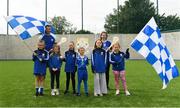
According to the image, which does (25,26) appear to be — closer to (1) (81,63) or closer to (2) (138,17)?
(1) (81,63)

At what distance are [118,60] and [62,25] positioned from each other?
143ft

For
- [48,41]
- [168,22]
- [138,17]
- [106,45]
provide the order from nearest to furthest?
[48,41] → [106,45] → [138,17] → [168,22]

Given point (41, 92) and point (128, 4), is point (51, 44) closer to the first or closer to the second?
point (41, 92)

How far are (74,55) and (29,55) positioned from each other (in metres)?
29.6

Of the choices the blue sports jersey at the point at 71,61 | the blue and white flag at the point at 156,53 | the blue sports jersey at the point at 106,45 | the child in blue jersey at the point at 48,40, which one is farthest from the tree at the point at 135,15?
the blue and white flag at the point at 156,53

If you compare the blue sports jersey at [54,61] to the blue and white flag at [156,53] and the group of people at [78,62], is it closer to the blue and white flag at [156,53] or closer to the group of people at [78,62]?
the group of people at [78,62]

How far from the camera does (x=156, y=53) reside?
8.81 metres

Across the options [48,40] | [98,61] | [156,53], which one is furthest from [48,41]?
[156,53]

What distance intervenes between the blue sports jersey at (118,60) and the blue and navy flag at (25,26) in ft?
6.39

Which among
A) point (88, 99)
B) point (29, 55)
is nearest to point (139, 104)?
point (88, 99)

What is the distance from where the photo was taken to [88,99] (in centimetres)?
906

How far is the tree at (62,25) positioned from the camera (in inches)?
1975

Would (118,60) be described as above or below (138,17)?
below

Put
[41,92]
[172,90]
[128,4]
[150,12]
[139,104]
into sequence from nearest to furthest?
[139,104]
[41,92]
[172,90]
[150,12]
[128,4]
